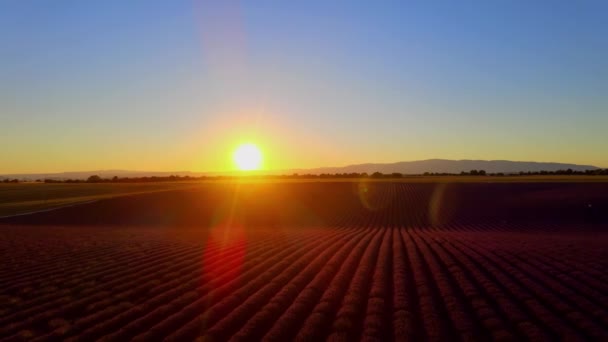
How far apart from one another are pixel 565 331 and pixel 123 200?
33.7 m

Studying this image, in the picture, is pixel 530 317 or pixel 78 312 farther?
pixel 78 312

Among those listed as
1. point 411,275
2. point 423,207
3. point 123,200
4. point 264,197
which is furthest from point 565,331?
point 123,200

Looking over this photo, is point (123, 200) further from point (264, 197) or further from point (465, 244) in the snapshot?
point (465, 244)

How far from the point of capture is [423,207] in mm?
27031

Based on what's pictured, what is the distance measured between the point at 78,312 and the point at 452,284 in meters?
5.57

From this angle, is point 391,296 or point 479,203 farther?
point 479,203

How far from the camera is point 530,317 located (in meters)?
5.37

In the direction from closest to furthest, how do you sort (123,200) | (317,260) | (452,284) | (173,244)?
1. (452,284)
2. (317,260)
3. (173,244)
4. (123,200)

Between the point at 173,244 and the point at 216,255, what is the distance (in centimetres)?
295

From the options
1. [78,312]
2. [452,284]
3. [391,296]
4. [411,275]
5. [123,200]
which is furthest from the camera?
[123,200]

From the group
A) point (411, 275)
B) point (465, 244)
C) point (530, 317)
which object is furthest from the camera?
point (465, 244)

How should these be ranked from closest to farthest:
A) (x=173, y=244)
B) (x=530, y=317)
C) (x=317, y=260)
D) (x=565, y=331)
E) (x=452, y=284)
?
1. (x=565, y=331)
2. (x=530, y=317)
3. (x=452, y=284)
4. (x=317, y=260)
5. (x=173, y=244)

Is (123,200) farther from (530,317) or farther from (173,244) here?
(530,317)

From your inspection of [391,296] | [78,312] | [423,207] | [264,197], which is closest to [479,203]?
[423,207]
